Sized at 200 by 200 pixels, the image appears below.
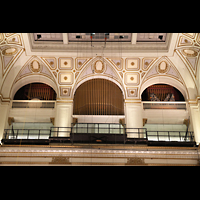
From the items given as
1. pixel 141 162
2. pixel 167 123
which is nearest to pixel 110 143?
pixel 141 162

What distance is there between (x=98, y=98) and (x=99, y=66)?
170cm

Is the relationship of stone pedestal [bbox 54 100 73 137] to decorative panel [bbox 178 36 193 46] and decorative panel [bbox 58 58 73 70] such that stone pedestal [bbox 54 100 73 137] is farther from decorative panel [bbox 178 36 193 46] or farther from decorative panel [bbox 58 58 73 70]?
decorative panel [bbox 178 36 193 46]

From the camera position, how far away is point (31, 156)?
10.2 meters

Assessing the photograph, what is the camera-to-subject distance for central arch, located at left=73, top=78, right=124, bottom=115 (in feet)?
42.5

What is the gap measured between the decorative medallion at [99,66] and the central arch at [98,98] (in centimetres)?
49

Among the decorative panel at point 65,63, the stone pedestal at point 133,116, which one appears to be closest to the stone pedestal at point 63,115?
the decorative panel at point 65,63

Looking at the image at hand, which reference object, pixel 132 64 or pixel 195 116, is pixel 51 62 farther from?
pixel 195 116

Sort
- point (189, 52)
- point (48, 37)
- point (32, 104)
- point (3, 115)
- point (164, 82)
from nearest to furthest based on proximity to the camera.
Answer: point (3, 115) < point (189, 52) < point (48, 37) < point (32, 104) < point (164, 82)

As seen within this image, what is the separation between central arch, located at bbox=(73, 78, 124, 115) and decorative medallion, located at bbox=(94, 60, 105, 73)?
49 centimetres

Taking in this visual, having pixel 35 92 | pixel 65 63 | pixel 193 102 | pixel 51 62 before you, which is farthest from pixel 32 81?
pixel 193 102

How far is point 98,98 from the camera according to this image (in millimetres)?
13164

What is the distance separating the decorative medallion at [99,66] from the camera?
1345 cm

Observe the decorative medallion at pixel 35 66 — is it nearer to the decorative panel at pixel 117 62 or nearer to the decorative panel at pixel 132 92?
the decorative panel at pixel 117 62

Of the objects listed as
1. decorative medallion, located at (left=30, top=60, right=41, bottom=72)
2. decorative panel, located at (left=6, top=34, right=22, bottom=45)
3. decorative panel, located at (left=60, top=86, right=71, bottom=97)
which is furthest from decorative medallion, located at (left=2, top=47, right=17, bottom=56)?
decorative panel, located at (left=60, top=86, right=71, bottom=97)
